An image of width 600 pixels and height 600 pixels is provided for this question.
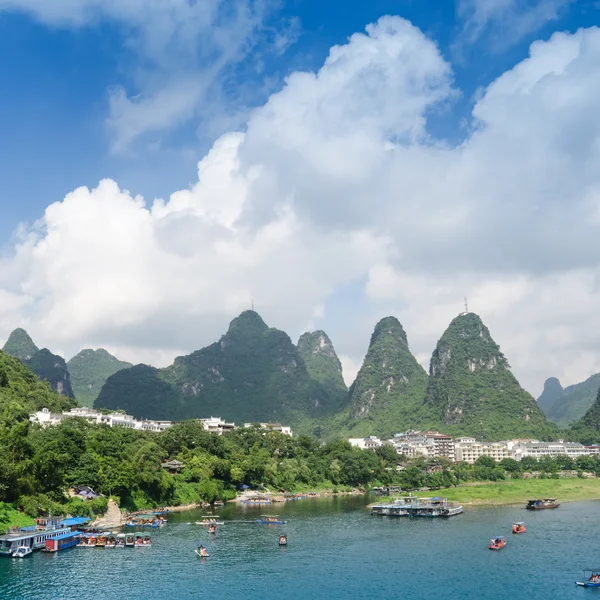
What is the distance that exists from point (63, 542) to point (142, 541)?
553 cm

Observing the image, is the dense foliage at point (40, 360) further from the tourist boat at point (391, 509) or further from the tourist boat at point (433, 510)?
the tourist boat at point (433, 510)

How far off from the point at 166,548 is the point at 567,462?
93.2m

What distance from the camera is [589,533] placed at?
52719 mm

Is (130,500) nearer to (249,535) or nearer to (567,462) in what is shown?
(249,535)

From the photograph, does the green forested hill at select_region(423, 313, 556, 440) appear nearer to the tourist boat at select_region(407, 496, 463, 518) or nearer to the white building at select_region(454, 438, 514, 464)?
the white building at select_region(454, 438, 514, 464)

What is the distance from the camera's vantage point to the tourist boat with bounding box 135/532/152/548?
145 feet

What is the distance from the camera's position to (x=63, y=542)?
141 feet

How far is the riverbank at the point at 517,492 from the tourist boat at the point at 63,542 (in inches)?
1928

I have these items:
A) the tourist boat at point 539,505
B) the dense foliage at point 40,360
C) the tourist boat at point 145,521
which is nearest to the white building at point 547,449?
the tourist boat at point 539,505

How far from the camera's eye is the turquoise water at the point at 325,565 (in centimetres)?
3409

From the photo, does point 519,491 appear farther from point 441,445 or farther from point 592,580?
point 592,580

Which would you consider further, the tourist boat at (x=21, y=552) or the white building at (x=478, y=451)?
the white building at (x=478, y=451)

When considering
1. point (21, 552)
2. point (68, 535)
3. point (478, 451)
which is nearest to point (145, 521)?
point (68, 535)

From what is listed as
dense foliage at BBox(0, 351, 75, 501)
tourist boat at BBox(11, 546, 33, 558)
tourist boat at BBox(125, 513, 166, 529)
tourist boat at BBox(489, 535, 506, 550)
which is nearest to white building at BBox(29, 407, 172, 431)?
dense foliage at BBox(0, 351, 75, 501)
